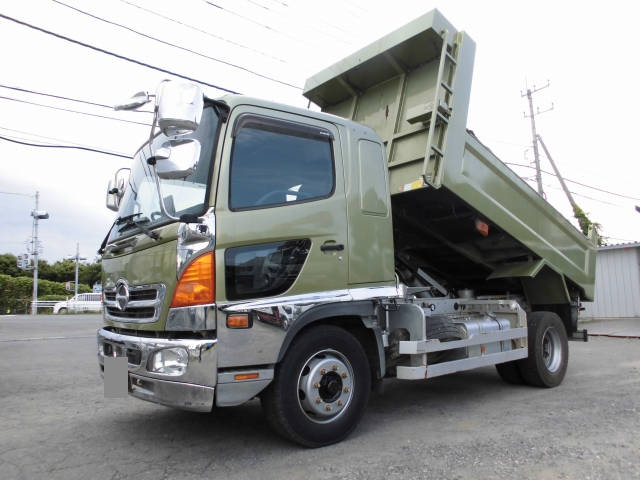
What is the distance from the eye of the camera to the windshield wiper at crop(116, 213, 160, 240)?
3436 millimetres

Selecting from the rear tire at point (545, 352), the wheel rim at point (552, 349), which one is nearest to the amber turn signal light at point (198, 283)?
the rear tire at point (545, 352)

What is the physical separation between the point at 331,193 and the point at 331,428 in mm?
1788

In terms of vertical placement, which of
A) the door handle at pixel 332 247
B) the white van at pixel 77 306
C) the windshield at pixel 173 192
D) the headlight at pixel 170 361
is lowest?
the white van at pixel 77 306

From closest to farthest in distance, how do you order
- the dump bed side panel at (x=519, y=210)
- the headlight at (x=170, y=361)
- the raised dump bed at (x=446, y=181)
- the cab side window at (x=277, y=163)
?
1. the headlight at (x=170, y=361)
2. the cab side window at (x=277, y=163)
3. the raised dump bed at (x=446, y=181)
4. the dump bed side panel at (x=519, y=210)

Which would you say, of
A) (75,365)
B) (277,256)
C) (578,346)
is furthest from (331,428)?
(578,346)

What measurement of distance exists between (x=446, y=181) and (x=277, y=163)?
167 centimetres

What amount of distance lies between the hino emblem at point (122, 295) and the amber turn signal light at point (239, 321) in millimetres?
938

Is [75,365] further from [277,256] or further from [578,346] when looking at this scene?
[578,346]

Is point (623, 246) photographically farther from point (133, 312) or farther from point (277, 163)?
point (133, 312)

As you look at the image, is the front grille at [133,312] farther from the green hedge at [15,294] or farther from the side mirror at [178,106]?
the green hedge at [15,294]

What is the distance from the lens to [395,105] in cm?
503

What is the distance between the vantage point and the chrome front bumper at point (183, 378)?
122 inches

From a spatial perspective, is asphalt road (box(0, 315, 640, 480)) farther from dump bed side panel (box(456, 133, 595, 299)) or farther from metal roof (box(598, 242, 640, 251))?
metal roof (box(598, 242, 640, 251))

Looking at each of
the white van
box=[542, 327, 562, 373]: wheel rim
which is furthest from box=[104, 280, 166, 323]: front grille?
the white van
